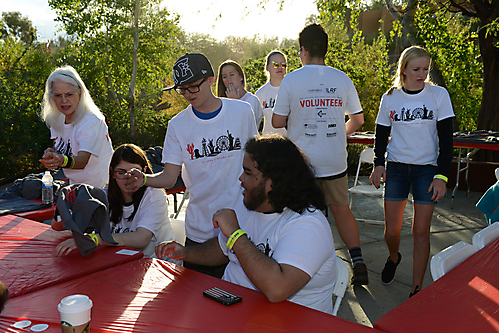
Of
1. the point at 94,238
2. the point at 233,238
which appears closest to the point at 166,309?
the point at 233,238

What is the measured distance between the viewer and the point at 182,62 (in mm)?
2199

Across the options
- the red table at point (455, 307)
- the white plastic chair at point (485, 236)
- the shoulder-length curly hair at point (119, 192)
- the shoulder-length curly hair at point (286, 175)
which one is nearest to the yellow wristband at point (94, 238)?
the shoulder-length curly hair at point (119, 192)

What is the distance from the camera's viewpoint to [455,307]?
132 cm

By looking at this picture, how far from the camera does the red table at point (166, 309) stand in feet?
3.95

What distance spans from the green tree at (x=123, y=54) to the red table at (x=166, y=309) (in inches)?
339

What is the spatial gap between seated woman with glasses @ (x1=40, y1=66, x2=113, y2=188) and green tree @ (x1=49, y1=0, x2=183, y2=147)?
22.6 ft

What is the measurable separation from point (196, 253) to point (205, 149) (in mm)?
619

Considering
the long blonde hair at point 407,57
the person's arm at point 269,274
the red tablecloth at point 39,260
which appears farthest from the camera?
the long blonde hair at point 407,57

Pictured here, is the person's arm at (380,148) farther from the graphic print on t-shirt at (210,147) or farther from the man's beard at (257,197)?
the man's beard at (257,197)

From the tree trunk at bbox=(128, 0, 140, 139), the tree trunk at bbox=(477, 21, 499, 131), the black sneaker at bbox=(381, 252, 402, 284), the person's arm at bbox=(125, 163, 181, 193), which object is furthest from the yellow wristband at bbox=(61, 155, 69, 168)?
the tree trunk at bbox=(477, 21, 499, 131)

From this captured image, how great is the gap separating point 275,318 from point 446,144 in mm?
2039

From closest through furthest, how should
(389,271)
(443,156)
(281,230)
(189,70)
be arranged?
Answer: (281,230) < (189,70) < (443,156) < (389,271)

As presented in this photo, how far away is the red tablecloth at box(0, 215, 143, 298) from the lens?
1590 mm

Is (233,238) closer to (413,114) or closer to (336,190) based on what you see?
A: (336,190)
